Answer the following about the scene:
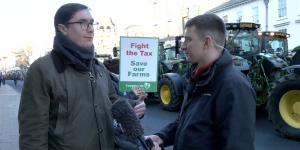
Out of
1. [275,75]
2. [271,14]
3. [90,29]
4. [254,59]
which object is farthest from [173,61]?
[271,14]

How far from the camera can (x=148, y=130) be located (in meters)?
7.96

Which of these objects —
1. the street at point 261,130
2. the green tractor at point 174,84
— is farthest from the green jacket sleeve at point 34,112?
the green tractor at point 174,84

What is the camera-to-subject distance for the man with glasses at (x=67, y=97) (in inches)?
79.9

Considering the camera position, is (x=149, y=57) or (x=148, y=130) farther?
(x=148, y=130)

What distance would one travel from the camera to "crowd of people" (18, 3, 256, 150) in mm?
1849

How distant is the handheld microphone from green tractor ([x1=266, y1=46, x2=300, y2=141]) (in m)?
5.43

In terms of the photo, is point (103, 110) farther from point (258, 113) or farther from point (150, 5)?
point (150, 5)

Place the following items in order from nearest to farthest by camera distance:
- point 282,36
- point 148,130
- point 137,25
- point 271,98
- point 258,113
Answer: point 271,98, point 148,130, point 258,113, point 282,36, point 137,25

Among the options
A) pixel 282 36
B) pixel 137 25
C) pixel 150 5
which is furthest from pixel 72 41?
pixel 137 25

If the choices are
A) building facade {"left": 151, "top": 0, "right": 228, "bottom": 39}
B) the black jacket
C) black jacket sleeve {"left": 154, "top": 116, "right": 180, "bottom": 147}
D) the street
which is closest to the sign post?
the street

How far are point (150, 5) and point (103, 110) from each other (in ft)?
123

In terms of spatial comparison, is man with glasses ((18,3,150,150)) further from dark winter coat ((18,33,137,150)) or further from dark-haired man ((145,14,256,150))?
dark-haired man ((145,14,256,150))

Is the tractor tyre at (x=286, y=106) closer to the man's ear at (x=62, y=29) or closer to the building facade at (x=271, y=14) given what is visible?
the man's ear at (x=62, y=29)

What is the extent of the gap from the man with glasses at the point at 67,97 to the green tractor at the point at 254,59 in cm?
649
